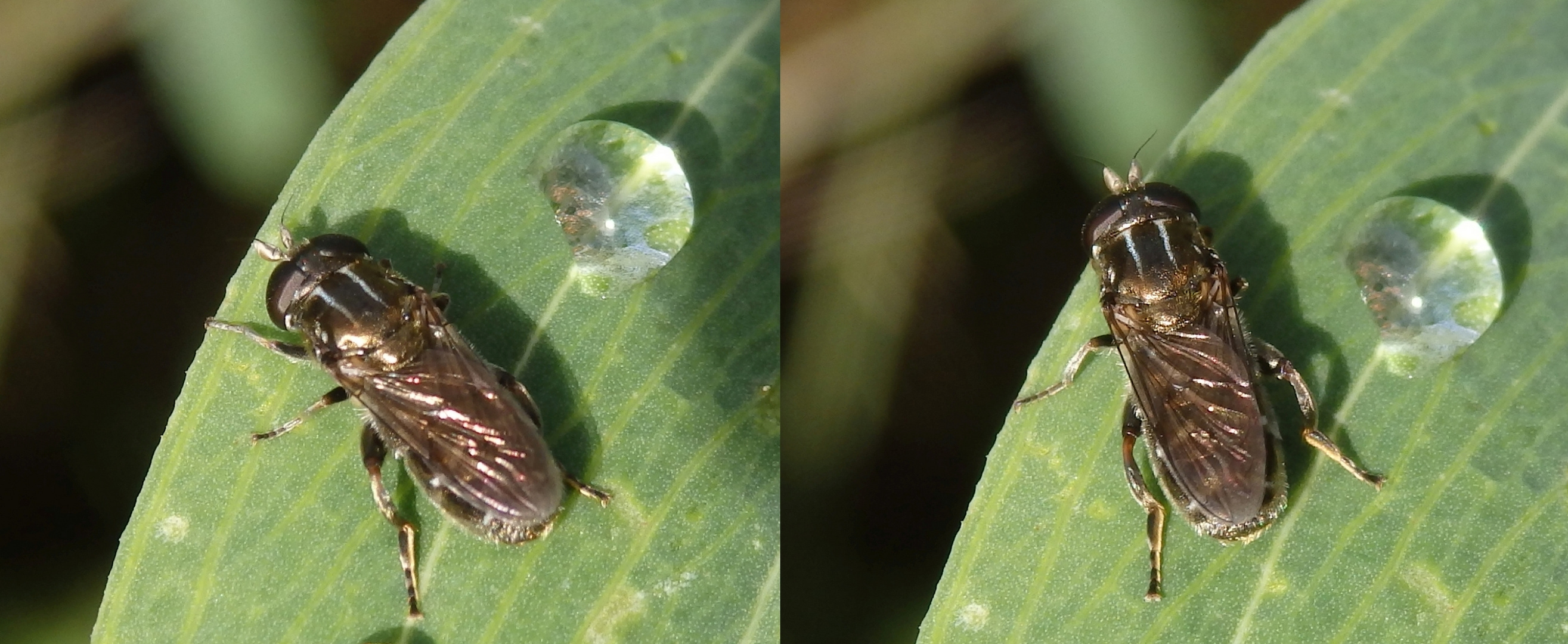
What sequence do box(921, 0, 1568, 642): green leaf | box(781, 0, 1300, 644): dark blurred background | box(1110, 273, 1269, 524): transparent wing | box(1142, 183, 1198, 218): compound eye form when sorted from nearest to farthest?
box(921, 0, 1568, 642): green leaf < box(1110, 273, 1269, 524): transparent wing < box(1142, 183, 1198, 218): compound eye < box(781, 0, 1300, 644): dark blurred background

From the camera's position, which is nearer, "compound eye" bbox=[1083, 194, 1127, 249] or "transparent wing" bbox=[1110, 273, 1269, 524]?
"transparent wing" bbox=[1110, 273, 1269, 524]

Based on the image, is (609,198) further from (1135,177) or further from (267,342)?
(1135,177)

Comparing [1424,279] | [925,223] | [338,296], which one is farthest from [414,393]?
[1424,279]

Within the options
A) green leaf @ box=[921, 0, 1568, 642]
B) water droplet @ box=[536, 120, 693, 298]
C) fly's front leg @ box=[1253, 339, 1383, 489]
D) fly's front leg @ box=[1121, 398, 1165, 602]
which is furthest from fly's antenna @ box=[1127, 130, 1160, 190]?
water droplet @ box=[536, 120, 693, 298]

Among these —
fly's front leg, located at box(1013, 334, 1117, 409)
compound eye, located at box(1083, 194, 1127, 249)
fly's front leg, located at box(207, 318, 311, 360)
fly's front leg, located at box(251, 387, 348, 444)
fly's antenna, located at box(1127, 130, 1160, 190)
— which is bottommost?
fly's front leg, located at box(1013, 334, 1117, 409)

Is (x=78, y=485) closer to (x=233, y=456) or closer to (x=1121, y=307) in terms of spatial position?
(x=233, y=456)

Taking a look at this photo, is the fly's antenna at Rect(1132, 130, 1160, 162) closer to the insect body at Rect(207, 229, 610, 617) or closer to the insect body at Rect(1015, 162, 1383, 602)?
the insect body at Rect(1015, 162, 1383, 602)

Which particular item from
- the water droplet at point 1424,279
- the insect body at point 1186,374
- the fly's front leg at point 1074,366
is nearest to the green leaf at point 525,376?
the fly's front leg at point 1074,366
